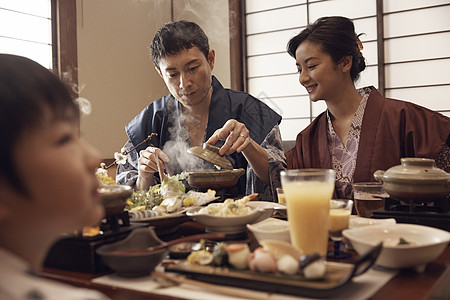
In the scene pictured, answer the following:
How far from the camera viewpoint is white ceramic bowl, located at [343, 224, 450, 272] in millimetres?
1000

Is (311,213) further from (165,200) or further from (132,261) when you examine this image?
(165,200)

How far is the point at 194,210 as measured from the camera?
1591mm

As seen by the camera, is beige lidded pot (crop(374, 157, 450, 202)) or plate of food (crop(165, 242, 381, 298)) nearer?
plate of food (crop(165, 242, 381, 298))

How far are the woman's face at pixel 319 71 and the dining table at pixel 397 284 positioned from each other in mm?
1776

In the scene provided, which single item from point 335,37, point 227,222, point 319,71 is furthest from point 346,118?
point 227,222

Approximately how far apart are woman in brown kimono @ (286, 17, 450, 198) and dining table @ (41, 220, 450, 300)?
142 centimetres

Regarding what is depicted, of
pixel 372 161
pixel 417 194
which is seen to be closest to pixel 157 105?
pixel 372 161

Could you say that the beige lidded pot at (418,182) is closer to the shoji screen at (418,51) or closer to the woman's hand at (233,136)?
the woman's hand at (233,136)

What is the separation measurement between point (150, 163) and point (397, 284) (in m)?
Result: 1.69

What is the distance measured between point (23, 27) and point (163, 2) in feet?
7.00

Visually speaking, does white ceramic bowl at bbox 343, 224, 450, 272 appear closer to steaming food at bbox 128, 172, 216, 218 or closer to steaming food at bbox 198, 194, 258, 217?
steaming food at bbox 198, 194, 258, 217

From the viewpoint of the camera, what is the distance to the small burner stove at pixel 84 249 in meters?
1.14

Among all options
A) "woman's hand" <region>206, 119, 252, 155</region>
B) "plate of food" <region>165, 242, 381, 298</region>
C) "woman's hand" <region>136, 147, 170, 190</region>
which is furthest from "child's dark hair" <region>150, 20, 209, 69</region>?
"plate of food" <region>165, 242, 381, 298</region>

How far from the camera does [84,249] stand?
116 cm
